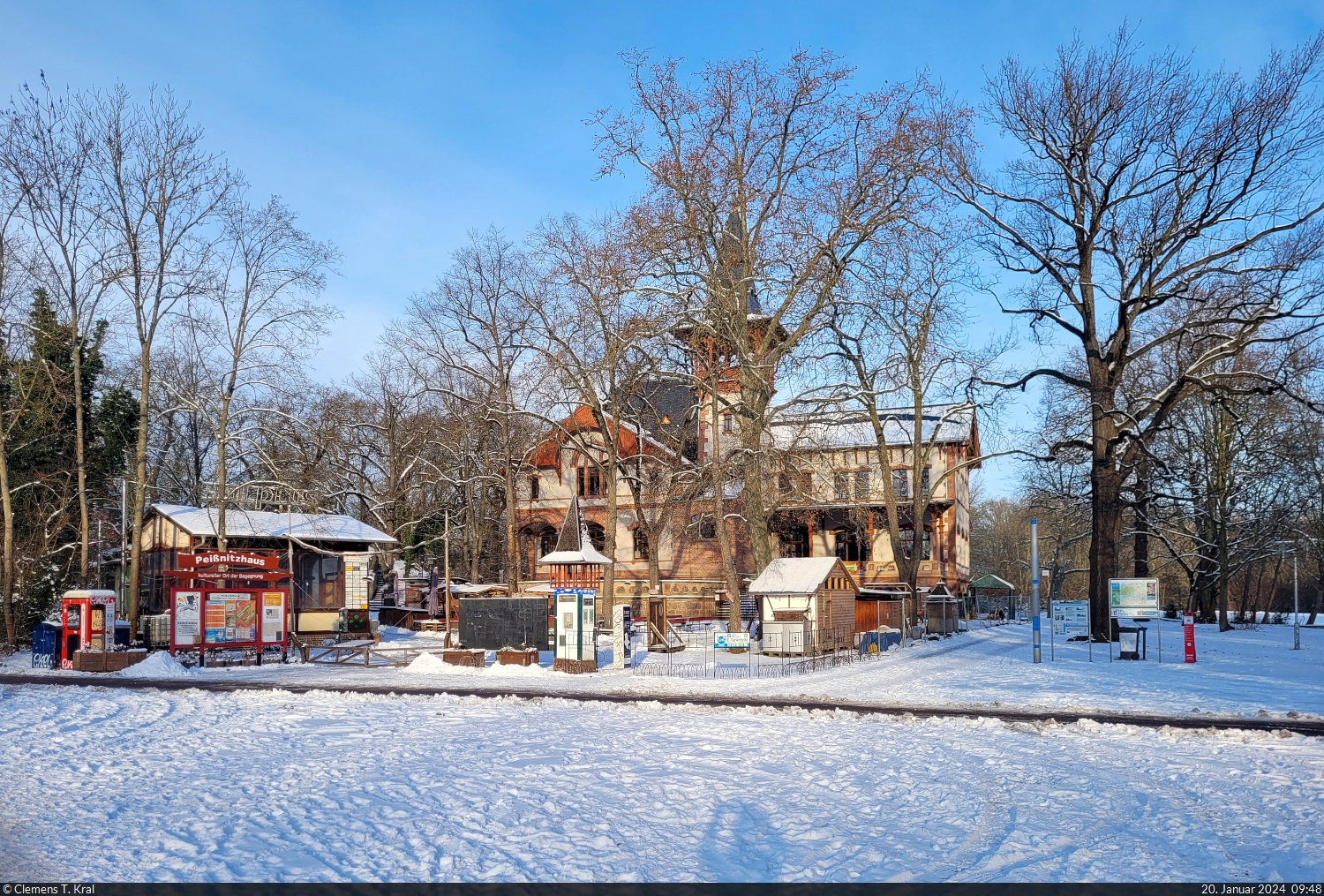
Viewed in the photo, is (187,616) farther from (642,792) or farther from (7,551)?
(642,792)

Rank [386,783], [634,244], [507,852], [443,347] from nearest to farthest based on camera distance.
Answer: [507,852] → [386,783] → [634,244] → [443,347]

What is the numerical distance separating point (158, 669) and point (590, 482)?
120 feet

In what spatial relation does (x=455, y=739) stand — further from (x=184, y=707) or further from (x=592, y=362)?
(x=592, y=362)

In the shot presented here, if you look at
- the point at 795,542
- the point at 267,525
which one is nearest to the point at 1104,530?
the point at 795,542

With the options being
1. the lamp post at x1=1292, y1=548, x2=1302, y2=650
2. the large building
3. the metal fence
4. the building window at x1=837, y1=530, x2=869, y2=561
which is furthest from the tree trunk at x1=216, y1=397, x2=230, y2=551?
the lamp post at x1=1292, y1=548, x2=1302, y2=650

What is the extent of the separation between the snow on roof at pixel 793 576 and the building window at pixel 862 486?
1714 cm

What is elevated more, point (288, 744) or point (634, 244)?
point (634, 244)

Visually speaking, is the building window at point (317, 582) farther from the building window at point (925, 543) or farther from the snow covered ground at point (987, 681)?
the building window at point (925, 543)

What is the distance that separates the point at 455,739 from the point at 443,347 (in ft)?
116

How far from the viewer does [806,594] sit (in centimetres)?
3033

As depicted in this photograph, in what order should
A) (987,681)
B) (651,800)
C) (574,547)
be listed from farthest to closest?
(574,547), (987,681), (651,800)

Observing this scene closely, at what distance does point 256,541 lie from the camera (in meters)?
37.4

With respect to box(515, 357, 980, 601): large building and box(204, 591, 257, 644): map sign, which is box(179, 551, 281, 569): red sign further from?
box(515, 357, 980, 601): large building

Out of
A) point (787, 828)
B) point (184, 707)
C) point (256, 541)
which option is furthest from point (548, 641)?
point (787, 828)
